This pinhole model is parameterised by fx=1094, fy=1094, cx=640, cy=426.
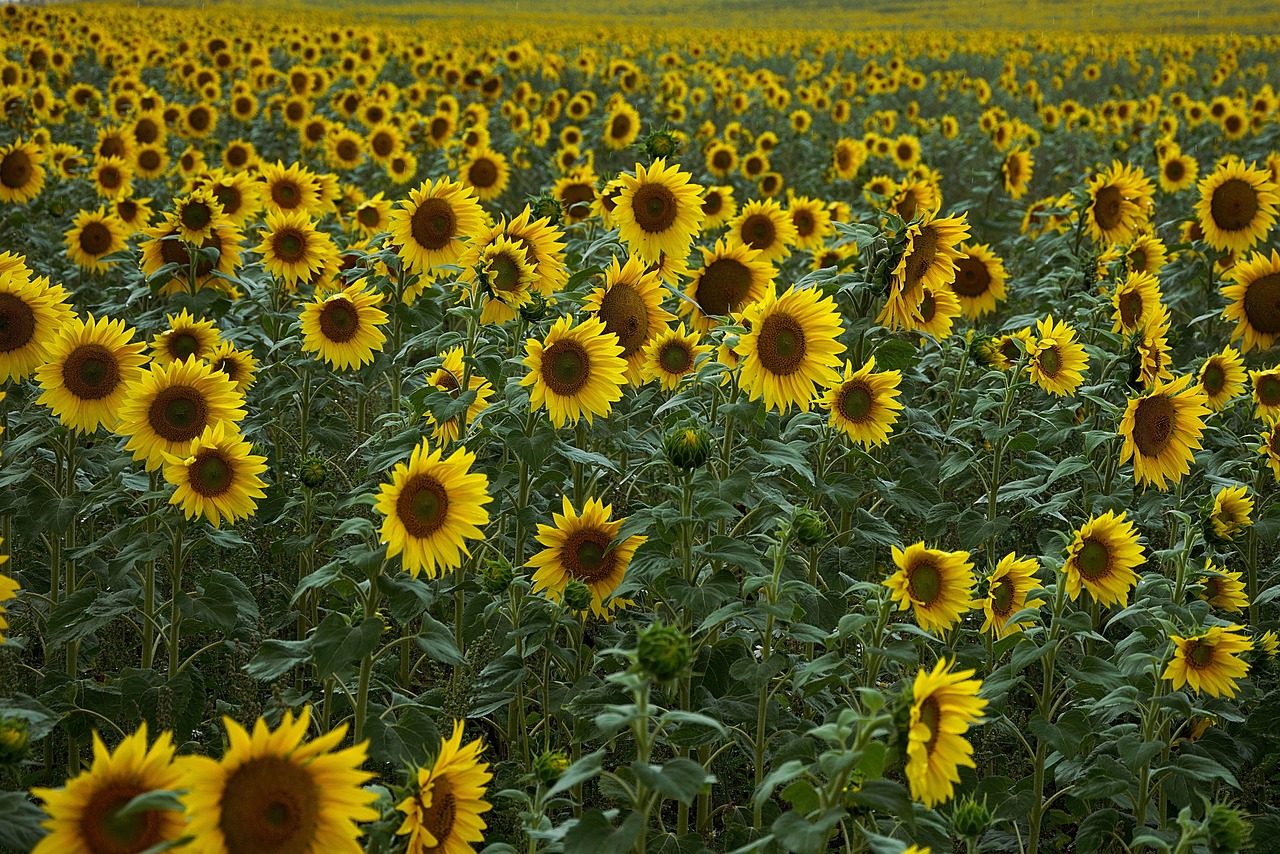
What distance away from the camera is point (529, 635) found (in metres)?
2.89

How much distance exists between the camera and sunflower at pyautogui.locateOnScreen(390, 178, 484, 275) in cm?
407

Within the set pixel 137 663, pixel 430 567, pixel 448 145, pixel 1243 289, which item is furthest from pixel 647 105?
pixel 430 567

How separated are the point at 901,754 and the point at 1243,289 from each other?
12.1ft

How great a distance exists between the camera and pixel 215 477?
293 centimetres

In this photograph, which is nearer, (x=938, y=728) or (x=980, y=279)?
(x=938, y=728)

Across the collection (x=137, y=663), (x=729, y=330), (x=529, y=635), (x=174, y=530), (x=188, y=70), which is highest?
(x=188, y=70)

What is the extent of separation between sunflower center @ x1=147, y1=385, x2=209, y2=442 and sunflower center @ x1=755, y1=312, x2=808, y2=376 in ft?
5.19

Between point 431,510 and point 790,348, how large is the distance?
3.71 feet

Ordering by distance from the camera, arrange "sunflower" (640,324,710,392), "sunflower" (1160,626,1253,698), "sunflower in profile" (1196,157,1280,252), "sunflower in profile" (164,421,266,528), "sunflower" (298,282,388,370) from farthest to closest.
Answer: "sunflower in profile" (1196,157,1280,252), "sunflower" (298,282,388,370), "sunflower" (640,324,710,392), "sunflower in profile" (164,421,266,528), "sunflower" (1160,626,1253,698)

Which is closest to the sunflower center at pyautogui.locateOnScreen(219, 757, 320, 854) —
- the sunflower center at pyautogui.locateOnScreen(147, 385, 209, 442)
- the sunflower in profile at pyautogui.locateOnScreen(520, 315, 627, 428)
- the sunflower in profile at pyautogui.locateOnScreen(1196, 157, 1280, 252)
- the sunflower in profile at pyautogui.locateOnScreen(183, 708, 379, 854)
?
the sunflower in profile at pyautogui.locateOnScreen(183, 708, 379, 854)

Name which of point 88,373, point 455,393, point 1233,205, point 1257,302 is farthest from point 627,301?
point 1233,205

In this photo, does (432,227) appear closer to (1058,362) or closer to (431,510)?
(431,510)

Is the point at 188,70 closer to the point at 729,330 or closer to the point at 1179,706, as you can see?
the point at 729,330

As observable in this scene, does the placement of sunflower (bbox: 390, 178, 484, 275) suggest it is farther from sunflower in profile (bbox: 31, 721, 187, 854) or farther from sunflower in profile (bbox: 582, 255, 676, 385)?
sunflower in profile (bbox: 31, 721, 187, 854)
